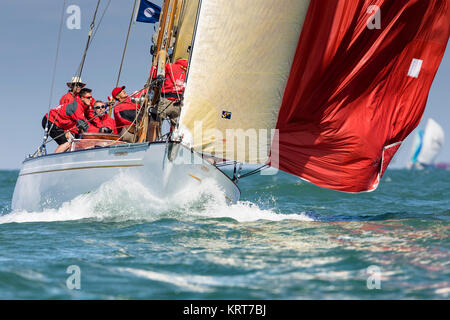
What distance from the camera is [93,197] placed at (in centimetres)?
849

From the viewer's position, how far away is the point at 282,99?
8.69 metres

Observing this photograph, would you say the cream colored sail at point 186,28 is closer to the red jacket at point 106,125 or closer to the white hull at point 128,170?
the red jacket at point 106,125

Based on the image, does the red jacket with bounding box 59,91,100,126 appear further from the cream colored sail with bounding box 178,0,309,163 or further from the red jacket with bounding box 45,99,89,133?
the cream colored sail with bounding box 178,0,309,163

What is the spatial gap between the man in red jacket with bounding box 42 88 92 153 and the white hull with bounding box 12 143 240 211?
813mm

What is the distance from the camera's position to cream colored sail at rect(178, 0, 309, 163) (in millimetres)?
7863

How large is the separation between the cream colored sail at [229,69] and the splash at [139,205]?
0.81 metres

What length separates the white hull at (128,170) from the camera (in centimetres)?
787

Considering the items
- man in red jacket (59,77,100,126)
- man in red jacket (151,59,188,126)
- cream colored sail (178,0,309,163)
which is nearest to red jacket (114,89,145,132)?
man in red jacket (59,77,100,126)

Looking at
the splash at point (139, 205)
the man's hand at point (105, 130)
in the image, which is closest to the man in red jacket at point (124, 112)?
the man's hand at point (105, 130)

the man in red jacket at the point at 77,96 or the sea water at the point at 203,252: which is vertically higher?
the man in red jacket at the point at 77,96

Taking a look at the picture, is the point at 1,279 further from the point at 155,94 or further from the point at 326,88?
the point at 326,88
